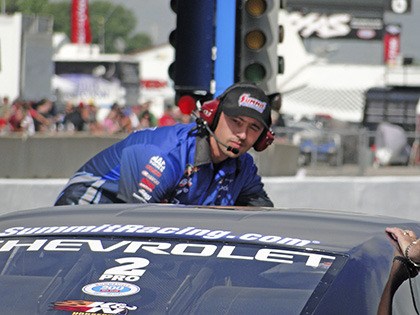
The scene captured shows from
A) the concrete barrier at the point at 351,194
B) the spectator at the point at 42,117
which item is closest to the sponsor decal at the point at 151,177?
the concrete barrier at the point at 351,194

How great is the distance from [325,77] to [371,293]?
8034 centimetres

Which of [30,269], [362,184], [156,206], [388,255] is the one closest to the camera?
[30,269]

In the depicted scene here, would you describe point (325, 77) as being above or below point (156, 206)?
below

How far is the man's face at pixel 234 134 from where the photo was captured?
6.18 metres

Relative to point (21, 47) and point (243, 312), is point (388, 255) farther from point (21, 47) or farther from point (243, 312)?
point (21, 47)

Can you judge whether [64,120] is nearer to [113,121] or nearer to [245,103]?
[113,121]

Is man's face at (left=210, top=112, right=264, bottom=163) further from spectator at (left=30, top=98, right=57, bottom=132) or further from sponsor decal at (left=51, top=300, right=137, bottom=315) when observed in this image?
spectator at (left=30, top=98, right=57, bottom=132)

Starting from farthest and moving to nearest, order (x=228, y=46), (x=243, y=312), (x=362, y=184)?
(x=362, y=184) < (x=228, y=46) < (x=243, y=312)

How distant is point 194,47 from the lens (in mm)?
10000

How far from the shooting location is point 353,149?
17.0 m

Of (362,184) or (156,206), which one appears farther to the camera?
(362,184)

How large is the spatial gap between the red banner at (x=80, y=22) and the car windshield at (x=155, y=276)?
3314 inches

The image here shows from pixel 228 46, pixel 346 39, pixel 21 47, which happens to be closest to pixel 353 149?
pixel 228 46

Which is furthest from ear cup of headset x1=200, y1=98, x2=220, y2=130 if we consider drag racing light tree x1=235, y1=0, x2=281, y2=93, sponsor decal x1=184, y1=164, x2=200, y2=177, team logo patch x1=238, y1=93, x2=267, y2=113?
drag racing light tree x1=235, y1=0, x2=281, y2=93
